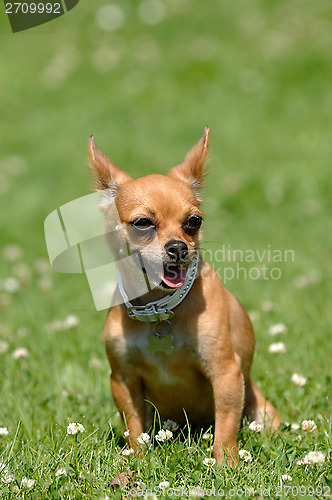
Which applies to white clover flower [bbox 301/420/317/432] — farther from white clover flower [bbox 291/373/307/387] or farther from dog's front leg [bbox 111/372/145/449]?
dog's front leg [bbox 111/372/145/449]

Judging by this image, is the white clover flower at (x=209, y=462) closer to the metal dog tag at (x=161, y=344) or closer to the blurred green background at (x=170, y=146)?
the metal dog tag at (x=161, y=344)

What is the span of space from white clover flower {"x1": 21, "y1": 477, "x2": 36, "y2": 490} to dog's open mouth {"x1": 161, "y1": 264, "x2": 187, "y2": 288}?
3.37ft

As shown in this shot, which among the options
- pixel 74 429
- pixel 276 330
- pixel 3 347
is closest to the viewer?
pixel 74 429

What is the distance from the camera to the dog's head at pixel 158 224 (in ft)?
9.43

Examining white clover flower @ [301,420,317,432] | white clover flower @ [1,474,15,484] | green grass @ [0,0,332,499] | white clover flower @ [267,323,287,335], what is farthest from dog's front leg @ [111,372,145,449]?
white clover flower @ [267,323,287,335]

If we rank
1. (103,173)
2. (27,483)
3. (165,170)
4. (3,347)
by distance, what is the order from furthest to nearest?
1. (165,170)
2. (3,347)
3. (103,173)
4. (27,483)

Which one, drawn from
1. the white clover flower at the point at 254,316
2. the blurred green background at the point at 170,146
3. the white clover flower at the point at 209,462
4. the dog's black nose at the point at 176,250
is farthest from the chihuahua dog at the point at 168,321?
the white clover flower at the point at 254,316

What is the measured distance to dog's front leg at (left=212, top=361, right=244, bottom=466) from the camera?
289 cm

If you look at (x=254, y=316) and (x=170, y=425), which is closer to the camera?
(x=170, y=425)

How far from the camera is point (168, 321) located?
9.98ft

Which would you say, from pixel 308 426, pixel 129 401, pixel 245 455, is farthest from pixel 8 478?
pixel 308 426

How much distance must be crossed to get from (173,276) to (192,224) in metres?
0.27

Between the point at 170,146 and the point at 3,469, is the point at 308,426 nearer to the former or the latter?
the point at 3,469

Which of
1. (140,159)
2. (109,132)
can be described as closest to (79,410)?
(140,159)
